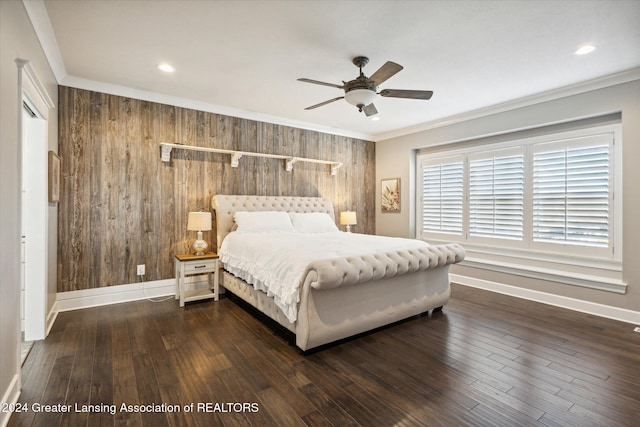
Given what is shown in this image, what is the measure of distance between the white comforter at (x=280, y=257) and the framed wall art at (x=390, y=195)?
2.57 m

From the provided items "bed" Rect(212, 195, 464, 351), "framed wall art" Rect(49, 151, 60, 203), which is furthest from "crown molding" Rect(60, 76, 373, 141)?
"bed" Rect(212, 195, 464, 351)

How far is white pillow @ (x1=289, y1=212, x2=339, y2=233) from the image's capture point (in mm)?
4805

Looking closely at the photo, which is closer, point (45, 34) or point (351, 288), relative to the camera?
point (45, 34)

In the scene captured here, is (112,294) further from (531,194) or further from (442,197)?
(531,194)

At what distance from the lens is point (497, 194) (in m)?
4.73

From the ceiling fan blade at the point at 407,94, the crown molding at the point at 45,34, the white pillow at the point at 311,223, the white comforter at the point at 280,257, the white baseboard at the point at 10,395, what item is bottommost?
the white baseboard at the point at 10,395

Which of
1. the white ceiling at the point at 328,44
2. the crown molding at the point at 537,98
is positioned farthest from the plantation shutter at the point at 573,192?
the white ceiling at the point at 328,44

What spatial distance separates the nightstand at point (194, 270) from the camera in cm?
381

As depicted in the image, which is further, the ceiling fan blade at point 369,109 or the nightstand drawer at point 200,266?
the nightstand drawer at point 200,266

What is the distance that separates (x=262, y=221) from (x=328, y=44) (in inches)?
98.4

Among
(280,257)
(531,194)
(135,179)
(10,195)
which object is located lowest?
(280,257)

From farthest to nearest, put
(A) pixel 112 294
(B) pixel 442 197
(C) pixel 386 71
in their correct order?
(B) pixel 442 197 < (A) pixel 112 294 < (C) pixel 386 71

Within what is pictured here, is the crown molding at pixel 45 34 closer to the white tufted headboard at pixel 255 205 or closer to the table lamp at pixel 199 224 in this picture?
the table lamp at pixel 199 224

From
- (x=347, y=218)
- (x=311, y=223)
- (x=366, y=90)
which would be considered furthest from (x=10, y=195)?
(x=347, y=218)
